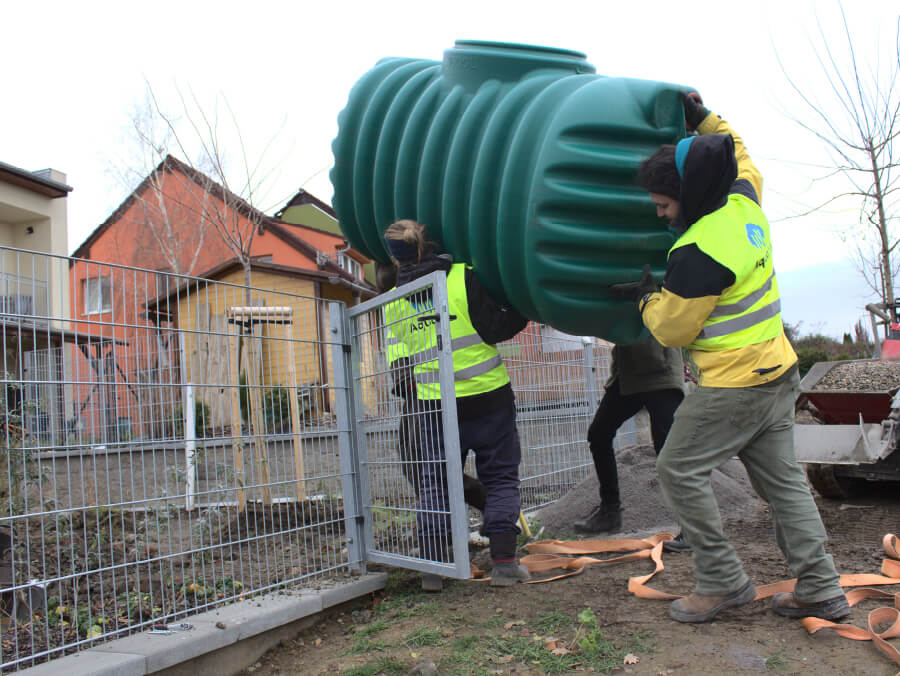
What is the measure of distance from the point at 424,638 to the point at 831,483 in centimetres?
375

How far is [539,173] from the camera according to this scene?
3037mm

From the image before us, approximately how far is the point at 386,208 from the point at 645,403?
1862mm

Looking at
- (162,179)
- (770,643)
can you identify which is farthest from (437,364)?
(162,179)

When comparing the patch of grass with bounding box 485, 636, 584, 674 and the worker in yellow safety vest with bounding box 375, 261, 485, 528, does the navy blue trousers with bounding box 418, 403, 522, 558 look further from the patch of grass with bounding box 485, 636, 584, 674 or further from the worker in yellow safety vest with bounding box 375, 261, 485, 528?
the patch of grass with bounding box 485, 636, 584, 674

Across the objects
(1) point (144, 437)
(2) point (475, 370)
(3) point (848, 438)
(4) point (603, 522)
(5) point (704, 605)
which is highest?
(2) point (475, 370)

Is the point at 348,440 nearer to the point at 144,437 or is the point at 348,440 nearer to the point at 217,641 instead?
the point at 144,437

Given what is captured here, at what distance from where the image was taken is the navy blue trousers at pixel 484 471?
3377 mm

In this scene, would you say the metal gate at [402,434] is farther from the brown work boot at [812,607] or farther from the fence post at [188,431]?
the brown work boot at [812,607]

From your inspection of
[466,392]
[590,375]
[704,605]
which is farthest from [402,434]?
[590,375]

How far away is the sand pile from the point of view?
15.5 feet

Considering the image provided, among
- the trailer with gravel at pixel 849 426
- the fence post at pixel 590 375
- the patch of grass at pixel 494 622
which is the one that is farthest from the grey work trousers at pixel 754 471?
the fence post at pixel 590 375

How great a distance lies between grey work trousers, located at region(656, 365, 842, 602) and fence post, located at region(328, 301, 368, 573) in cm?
163

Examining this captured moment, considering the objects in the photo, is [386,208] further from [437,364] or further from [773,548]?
[773,548]

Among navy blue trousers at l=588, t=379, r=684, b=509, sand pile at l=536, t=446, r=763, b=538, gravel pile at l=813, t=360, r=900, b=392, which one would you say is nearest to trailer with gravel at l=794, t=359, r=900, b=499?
gravel pile at l=813, t=360, r=900, b=392
